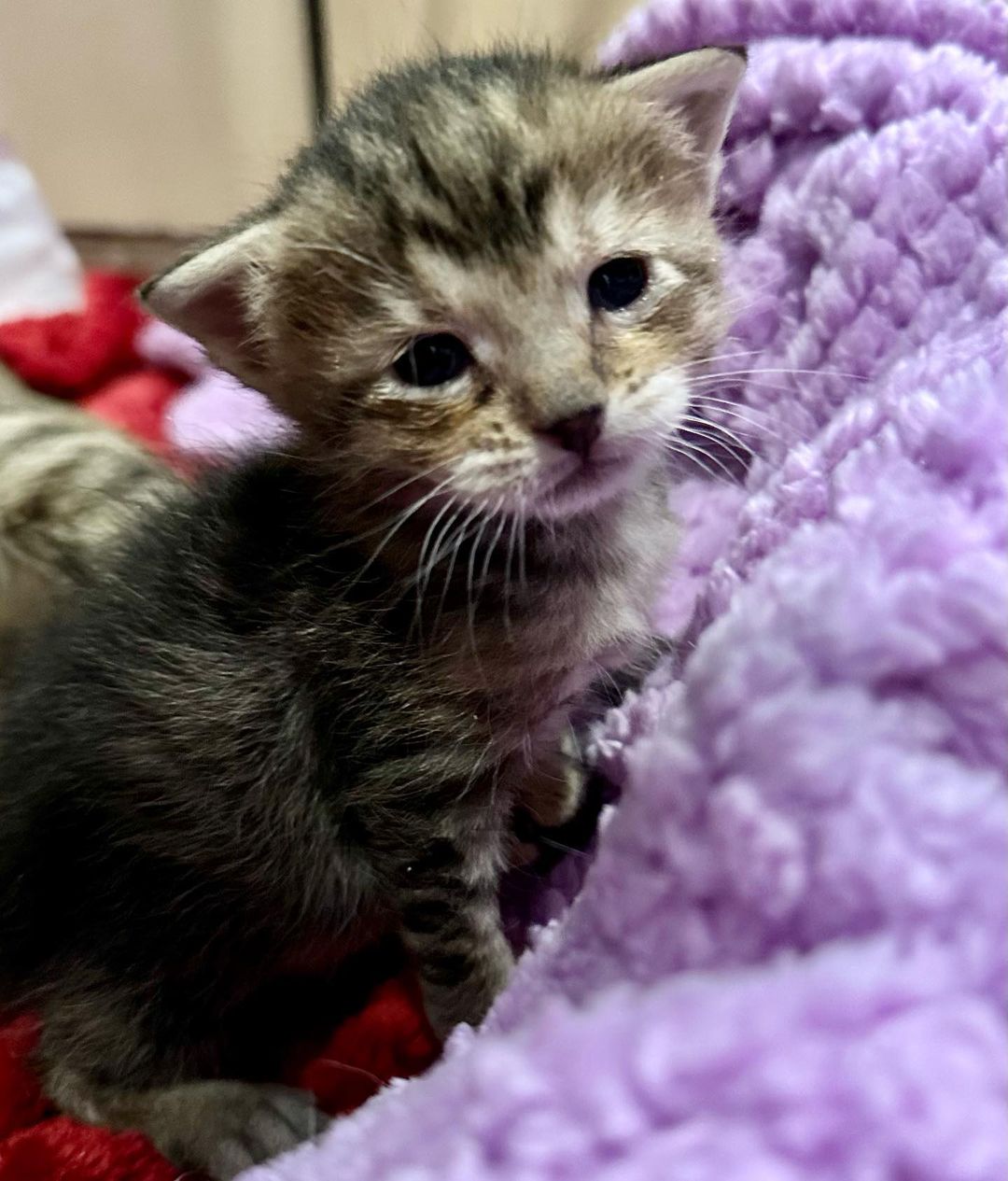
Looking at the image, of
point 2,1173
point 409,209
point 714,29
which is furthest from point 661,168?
point 2,1173

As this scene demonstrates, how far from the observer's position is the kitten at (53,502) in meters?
1.49

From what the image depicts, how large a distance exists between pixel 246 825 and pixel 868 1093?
639 mm

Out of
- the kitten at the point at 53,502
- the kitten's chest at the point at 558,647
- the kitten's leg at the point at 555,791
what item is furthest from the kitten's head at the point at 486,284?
the kitten at the point at 53,502

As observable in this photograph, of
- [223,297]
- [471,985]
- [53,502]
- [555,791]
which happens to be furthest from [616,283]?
[53,502]

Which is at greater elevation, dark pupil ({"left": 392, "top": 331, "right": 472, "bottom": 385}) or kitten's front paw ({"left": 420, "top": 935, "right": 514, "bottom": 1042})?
dark pupil ({"left": 392, "top": 331, "right": 472, "bottom": 385})

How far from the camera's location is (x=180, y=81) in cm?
220

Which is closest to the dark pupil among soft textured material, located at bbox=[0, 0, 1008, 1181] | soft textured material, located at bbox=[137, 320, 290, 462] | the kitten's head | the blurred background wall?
the kitten's head

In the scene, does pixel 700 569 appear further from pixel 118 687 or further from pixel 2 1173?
pixel 2 1173

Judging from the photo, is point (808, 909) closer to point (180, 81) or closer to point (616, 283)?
point (616, 283)

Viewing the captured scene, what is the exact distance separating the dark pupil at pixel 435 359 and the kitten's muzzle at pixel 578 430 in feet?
0.34

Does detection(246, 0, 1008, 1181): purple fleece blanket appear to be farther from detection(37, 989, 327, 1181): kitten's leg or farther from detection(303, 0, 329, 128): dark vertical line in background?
detection(303, 0, 329, 128): dark vertical line in background

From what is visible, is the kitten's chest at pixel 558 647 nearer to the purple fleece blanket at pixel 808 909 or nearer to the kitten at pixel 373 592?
the kitten at pixel 373 592

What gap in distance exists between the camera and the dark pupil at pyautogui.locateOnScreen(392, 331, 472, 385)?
88cm

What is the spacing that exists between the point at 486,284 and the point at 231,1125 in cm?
78
